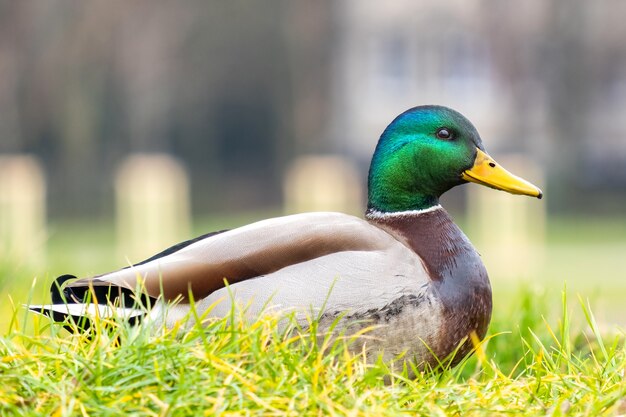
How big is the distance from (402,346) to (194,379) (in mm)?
894

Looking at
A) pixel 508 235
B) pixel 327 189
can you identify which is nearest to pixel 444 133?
pixel 508 235

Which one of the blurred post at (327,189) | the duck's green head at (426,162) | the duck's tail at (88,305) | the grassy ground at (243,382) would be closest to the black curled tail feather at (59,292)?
the duck's tail at (88,305)

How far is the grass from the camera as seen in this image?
306 cm

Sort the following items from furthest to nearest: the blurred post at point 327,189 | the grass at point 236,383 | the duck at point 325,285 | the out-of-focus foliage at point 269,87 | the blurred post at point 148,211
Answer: the out-of-focus foliage at point 269,87 < the blurred post at point 327,189 < the blurred post at point 148,211 < the duck at point 325,285 < the grass at point 236,383

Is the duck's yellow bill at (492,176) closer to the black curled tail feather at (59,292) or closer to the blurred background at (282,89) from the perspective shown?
the black curled tail feather at (59,292)

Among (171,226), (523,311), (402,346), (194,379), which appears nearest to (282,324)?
(402,346)

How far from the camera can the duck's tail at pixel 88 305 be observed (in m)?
3.61

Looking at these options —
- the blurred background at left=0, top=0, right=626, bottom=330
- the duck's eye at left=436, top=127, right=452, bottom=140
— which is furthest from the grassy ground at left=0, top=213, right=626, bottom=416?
the blurred background at left=0, top=0, right=626, bottom=330

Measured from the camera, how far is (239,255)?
12.6ft

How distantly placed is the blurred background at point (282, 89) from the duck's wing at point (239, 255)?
19.7 metres

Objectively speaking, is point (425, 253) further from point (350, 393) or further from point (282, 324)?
point (350, 393)

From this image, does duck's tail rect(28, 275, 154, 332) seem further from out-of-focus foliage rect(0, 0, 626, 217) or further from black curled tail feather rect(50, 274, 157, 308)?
out-of-focus foliage rect(0, 0, 626, 217)

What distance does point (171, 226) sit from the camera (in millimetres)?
17000

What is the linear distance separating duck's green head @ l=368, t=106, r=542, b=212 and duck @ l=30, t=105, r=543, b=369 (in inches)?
8.2
